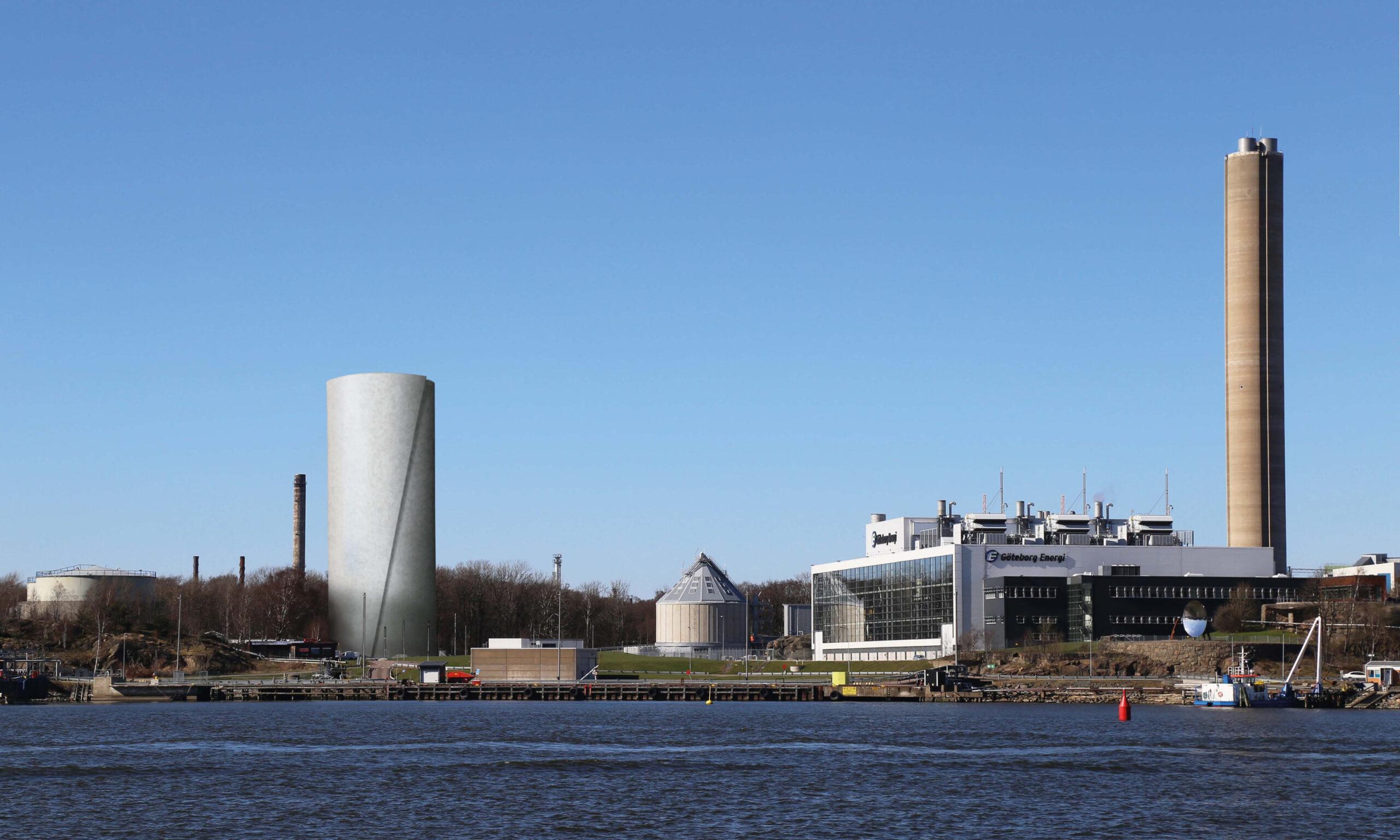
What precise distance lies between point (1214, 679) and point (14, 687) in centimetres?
11416

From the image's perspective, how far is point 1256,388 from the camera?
19562 cm

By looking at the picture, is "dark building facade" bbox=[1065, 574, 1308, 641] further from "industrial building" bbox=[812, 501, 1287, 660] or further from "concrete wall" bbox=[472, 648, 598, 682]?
"concrete wall" bbox=[472, 648, 598, 682]

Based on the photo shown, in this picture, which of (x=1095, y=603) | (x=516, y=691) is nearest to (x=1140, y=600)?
(x=1095, y=603)

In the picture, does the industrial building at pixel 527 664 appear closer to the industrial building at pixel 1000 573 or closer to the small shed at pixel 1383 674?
the industrial building at pixel 1000 573

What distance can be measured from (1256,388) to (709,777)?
5310 inches

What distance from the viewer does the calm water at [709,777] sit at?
2502 inches

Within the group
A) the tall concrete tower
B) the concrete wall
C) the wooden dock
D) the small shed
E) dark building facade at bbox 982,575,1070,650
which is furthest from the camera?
the tall concrete tower

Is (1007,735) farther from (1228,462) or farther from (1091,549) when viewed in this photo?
(1228,462)

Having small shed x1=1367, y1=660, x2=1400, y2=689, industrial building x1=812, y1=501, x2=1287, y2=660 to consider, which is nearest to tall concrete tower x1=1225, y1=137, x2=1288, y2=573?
industrial building x1=812, y1=501, x2=1287, y2=660

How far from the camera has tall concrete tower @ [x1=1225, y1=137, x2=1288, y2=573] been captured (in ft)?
642

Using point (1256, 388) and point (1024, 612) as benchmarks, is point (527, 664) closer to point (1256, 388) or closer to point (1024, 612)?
point (1024, 612)

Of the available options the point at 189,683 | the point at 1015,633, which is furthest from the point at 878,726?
the point at 189,683

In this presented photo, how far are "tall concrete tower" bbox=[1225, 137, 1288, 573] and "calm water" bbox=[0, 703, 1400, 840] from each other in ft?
238

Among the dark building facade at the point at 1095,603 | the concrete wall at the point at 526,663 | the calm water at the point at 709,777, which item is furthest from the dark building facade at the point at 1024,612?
the calm water at the point at 709,777
